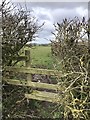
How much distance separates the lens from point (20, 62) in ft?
28.9

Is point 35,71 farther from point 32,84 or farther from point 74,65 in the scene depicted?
point 74,65

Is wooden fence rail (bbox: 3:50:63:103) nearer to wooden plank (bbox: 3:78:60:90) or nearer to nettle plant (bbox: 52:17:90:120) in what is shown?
wooden plank (bbox: 3:78:60:90)

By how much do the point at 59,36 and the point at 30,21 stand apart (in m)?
2.34

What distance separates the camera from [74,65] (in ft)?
20.1

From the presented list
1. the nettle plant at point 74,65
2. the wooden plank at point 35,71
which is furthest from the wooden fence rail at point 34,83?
the nettle plant at point 74,65

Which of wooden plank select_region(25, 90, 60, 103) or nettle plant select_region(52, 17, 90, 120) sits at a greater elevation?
nettle plant select_region(52, 17, 90, 120)

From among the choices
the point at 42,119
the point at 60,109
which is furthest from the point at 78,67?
the point at 42,119

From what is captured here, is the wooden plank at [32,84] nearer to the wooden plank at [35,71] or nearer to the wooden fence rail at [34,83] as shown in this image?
the wooden fence rail at [34,83]

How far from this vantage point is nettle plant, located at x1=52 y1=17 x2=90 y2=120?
19.3ft

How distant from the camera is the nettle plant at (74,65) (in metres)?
5.89

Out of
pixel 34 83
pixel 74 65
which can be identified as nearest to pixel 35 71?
pixel 34 83

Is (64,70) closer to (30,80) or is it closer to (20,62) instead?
(30,80)

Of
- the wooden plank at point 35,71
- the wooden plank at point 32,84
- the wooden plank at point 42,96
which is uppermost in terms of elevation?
the wooden plank at point 35,71

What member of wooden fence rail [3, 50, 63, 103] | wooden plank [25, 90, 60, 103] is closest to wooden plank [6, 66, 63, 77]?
wooden fence rail [3, 50, 63, 103]
